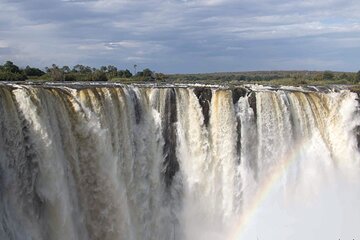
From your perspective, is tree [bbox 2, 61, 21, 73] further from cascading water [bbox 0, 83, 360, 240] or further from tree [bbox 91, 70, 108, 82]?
cascading water [bbox 0, 83, 360, 240]

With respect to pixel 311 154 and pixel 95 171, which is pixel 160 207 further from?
pixel 311 154

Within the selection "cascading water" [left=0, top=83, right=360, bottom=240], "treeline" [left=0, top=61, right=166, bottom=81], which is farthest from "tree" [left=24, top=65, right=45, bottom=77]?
"cascading water" [left=0, top=83, right=360, bottom=240]

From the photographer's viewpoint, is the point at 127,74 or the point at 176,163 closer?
the point at 176,163

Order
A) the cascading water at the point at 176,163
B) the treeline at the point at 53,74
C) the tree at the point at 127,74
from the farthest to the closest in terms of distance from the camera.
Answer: the tree at the point at 127,74 < the treeline at the point at 53,74 < the cascading water at the point at 176,163

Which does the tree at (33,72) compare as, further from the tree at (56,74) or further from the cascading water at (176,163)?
the cascading water at (176,163)

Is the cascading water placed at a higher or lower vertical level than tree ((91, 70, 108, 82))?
lower

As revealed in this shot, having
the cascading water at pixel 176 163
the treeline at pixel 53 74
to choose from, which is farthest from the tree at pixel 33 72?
the cascading water at pixel 176 163

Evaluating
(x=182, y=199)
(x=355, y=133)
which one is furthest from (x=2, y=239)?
(x=355, y=133)

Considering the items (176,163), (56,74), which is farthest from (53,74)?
(176,163)

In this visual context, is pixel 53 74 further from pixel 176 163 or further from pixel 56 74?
pixel 176 163
